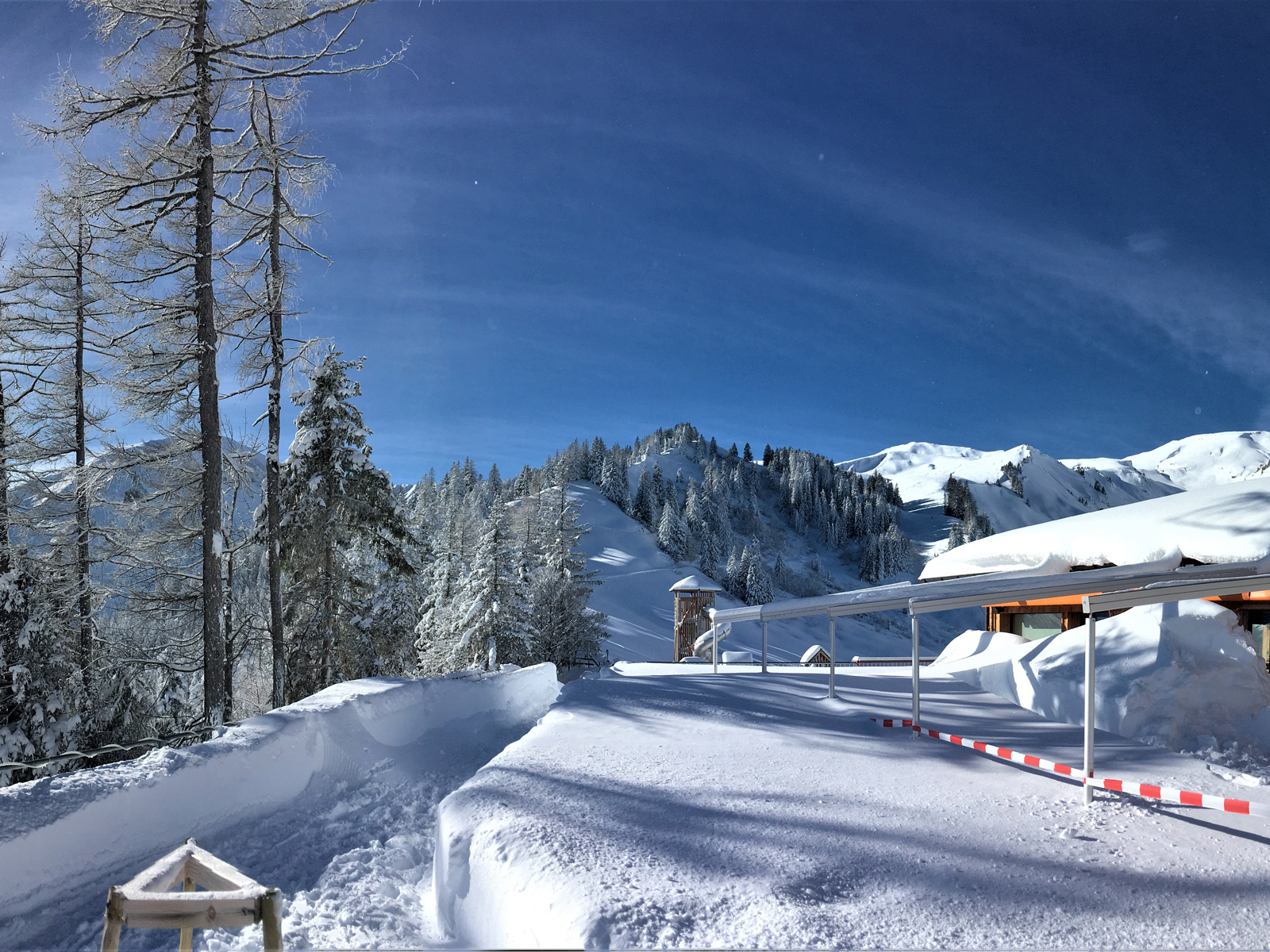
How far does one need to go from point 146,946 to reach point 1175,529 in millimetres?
14699

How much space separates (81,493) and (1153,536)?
61.1 feet

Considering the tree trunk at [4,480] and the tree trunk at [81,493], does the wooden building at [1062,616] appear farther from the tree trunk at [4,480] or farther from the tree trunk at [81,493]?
the tree trunk at [4,480]

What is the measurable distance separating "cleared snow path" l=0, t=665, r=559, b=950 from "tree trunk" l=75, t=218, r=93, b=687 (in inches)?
274

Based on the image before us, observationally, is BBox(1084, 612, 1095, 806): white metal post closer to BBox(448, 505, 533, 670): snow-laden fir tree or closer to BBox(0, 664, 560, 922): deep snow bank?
BBox(0, 664, 560, 922): deep snow bank

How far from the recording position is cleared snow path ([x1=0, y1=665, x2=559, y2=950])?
4.34m

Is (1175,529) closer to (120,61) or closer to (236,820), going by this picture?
(236,820)

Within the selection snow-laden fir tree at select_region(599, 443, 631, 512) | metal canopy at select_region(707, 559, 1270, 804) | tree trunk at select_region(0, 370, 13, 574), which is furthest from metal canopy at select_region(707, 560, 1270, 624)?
snow-laden fir tree at select_region(599, 443, 631, 512)

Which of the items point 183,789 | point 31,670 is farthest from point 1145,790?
point 31,670

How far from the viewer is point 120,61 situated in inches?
426

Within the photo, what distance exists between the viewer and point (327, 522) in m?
16.5

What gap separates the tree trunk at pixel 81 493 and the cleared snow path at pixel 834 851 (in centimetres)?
1050

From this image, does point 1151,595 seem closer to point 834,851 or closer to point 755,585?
point 834,851

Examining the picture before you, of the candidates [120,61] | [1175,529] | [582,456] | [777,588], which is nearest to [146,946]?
[120,61]

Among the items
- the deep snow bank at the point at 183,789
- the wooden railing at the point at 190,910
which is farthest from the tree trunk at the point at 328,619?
the wooden railing at the point at 190,910
